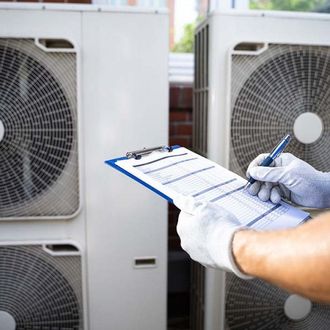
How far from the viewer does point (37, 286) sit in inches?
55.6

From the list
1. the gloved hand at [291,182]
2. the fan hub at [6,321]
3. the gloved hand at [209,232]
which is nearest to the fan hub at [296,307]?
the gloved hand at [291,182]

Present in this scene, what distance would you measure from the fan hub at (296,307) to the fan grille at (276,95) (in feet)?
1.70

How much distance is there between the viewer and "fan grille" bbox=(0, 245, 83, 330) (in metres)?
1.40

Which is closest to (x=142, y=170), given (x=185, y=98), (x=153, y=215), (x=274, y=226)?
(x=274, y=226)

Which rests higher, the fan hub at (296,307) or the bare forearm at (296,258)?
the bare forearm at (296,258)

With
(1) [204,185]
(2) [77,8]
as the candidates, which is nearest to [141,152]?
(1) [204,185]

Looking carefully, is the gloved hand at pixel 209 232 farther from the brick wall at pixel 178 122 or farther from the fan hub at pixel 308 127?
the brick wall at pixel 178 122

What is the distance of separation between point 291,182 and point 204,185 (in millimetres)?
264

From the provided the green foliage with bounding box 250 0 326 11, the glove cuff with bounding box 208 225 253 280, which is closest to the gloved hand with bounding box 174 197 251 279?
the glove cuff with bounding box 208 225 253 280

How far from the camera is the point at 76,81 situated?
132 cm

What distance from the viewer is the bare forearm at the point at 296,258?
0.68 meters

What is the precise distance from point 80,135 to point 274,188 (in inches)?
24.5

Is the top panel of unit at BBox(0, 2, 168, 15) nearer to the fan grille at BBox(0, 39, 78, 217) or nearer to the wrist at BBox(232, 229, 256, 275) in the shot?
the fan grille at BBox(0, 39, 78, 217)

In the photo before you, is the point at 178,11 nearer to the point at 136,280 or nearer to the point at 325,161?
the point at 325,161
